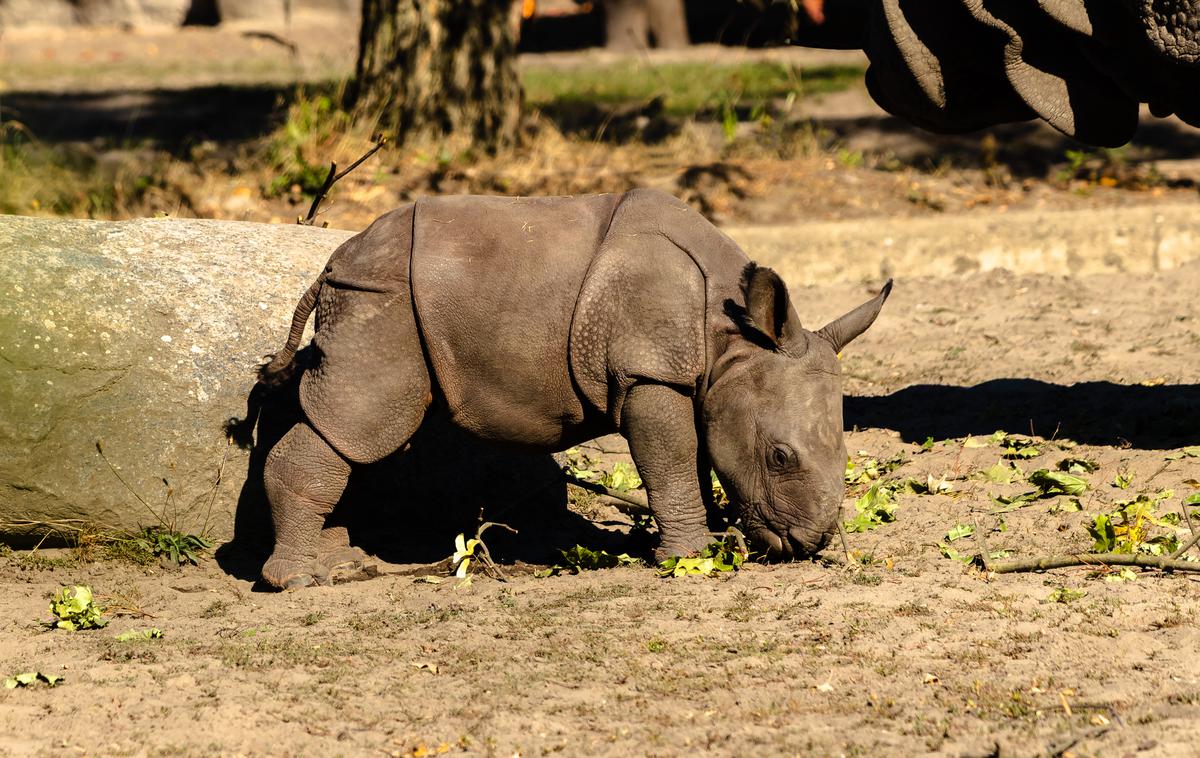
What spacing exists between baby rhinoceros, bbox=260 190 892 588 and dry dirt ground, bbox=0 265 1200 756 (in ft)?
1.45

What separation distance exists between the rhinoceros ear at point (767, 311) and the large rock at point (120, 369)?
218 centimetres

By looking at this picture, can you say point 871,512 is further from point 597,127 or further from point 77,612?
point 597,127

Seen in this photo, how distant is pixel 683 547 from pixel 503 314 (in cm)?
117

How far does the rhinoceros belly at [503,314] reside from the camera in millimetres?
5430

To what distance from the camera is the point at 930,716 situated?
407 centimetres

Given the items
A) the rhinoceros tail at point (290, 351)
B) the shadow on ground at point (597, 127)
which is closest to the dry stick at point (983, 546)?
Answer: the rhinoceros tail at point (290, 351)

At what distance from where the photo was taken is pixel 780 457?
17.7 ft

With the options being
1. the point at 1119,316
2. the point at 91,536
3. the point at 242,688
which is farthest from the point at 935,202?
the point at 242,688

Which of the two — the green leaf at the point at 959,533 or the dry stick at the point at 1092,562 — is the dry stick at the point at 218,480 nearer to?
the green leaf at the point at 959,533

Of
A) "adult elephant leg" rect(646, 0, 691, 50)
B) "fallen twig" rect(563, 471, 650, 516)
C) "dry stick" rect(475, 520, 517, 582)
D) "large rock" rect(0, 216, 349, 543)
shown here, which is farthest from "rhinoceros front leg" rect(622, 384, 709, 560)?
"adult elephant leg" rect(646, 0, 691, 50)

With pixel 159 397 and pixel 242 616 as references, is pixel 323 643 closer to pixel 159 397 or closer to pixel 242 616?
pixel 242 616

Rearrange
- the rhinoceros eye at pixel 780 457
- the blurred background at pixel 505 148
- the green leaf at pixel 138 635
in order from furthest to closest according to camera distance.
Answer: the blurred background at pixel 505 148, the rhinoceros eye at pixel 780 457, the green leaf at pixel 138 635

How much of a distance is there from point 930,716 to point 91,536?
12.2ft

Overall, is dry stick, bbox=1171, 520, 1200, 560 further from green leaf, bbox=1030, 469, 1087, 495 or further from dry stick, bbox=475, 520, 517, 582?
dry stick, bbox=475, 520, 517, 582
